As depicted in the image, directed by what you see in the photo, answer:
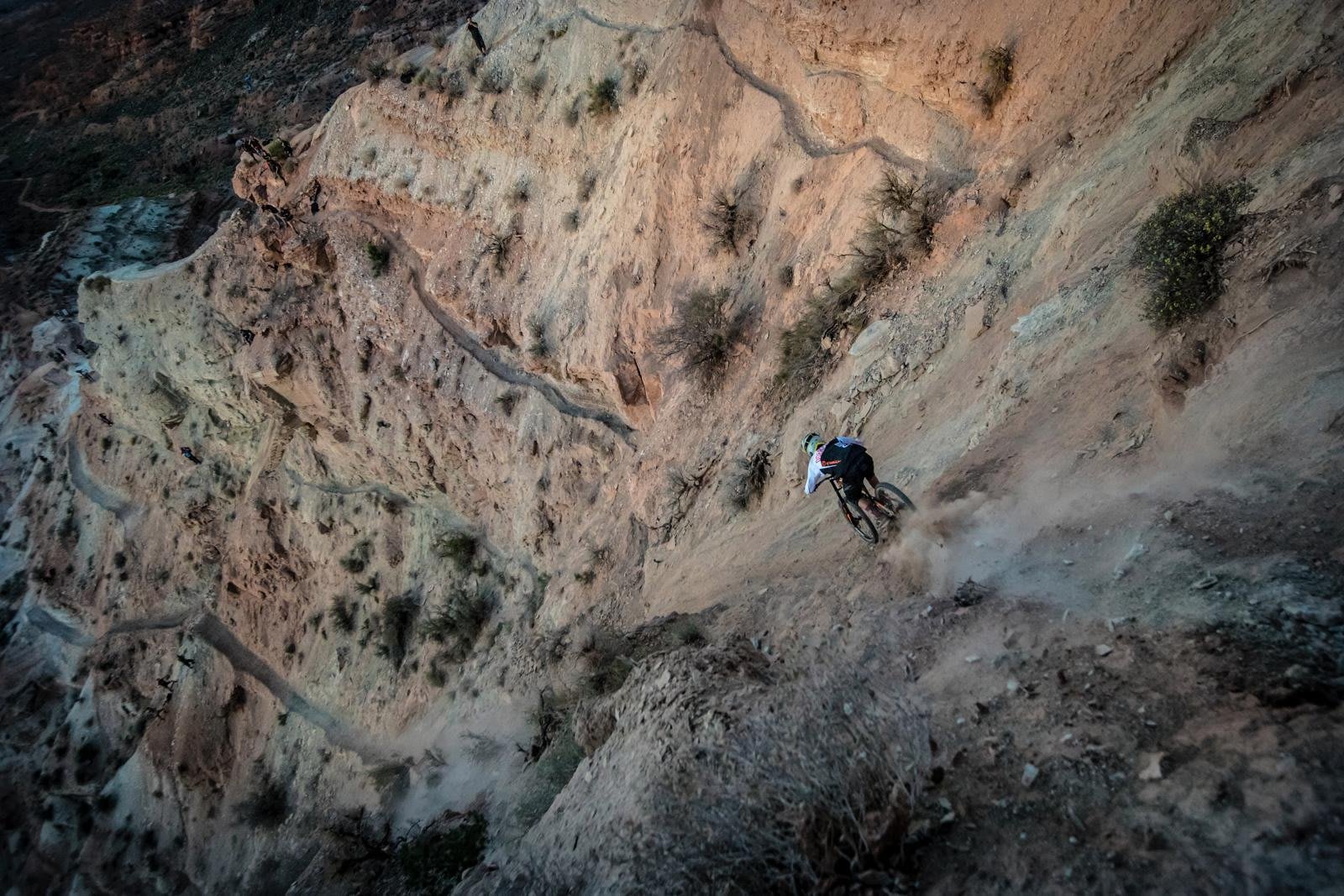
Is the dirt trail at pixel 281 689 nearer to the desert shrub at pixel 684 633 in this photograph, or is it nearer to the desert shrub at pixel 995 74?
the desert shrub at pixel 684 633

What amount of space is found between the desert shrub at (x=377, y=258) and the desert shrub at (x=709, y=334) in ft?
30.1

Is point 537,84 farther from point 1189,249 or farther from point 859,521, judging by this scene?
point 1189,249

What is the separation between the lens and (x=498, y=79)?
1645 centimetres

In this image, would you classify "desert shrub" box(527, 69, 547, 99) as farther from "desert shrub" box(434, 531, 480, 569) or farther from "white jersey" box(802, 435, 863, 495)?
"white jersey" box(802, 435, 863, 495)

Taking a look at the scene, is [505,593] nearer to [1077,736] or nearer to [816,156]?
[816,156]

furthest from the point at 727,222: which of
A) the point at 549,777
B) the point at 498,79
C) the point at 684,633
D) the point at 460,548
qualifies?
the point at 549,777

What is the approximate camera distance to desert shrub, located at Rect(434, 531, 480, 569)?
16423mm

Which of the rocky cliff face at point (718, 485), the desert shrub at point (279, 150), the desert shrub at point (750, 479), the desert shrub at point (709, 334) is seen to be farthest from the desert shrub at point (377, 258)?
the desert shrub at point (750, 479)

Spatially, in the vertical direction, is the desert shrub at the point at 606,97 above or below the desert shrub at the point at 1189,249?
above

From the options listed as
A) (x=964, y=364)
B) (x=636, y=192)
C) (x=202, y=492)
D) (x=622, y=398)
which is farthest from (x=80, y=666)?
(x=964, y=364)

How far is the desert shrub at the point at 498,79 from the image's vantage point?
16.3 metres

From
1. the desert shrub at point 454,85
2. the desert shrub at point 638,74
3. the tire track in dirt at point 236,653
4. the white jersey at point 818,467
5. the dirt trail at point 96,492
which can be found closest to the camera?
the white jersey at point 818,467

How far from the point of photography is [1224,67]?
26.8 feet

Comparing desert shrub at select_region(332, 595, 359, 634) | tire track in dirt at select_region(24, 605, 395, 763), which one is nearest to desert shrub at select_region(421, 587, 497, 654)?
tire track in dirt at select_region(24, 605, 395, 763)
